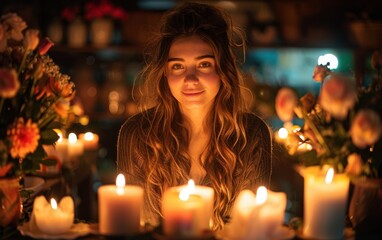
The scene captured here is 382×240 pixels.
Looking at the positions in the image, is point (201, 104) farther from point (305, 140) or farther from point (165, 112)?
point (305, 140)

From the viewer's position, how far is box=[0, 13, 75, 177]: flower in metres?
1.39

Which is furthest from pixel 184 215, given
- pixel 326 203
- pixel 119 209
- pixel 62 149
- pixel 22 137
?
pixel 62 149

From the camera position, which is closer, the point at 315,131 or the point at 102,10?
the point at 315,131

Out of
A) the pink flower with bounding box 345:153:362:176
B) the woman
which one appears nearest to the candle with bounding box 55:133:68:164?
the woman

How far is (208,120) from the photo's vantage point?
2.03 m

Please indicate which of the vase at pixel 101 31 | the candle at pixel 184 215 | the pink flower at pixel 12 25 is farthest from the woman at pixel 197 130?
the vase at pixel 101 31

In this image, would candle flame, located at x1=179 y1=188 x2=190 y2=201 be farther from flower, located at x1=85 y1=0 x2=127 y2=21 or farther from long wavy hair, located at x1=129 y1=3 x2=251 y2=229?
flower, located at x1=85 y1=0 x2=127 y2=21

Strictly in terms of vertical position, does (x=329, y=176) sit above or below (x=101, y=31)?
below

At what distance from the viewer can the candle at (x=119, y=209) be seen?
1.30 meters

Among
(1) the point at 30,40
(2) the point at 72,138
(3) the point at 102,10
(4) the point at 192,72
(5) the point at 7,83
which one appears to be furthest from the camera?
(3) the point at 102,10

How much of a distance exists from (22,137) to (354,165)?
27.5 inches

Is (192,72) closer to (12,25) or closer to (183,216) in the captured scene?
(12,25)

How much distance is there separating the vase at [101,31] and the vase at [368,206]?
2945 mm

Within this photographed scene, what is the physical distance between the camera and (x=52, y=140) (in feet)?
5.00
